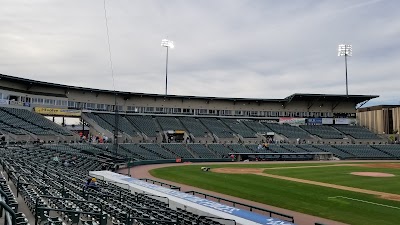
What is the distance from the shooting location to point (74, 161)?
34.2 metres

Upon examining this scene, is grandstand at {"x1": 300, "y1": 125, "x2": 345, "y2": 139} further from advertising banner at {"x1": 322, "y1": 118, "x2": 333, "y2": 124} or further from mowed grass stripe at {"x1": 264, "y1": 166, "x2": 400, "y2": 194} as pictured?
mowed grass stripe at {"x1": 264, "y1": 166, "x2": 400, "y2": 194}

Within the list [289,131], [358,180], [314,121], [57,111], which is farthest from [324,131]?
[57,111]

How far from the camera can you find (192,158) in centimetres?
5769

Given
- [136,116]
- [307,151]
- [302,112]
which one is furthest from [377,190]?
[302,112]

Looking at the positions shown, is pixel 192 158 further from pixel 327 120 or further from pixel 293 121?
pixel 327 120

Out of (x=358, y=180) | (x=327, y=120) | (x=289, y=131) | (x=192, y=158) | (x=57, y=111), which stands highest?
(x=57, y=111)

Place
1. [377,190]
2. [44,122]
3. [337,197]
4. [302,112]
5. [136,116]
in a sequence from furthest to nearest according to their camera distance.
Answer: [302,112]
[136,116]
[44,122]
[377,190]
[337,197]

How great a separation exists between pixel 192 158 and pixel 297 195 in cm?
3247

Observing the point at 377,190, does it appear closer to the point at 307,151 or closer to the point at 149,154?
the point at 149,154

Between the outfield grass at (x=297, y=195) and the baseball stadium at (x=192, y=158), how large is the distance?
10 cm

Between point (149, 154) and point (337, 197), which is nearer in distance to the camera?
point (337, 197)

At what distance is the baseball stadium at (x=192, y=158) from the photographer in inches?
563

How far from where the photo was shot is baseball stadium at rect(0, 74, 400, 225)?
46.9 feet

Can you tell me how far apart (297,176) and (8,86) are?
46.0 meters
